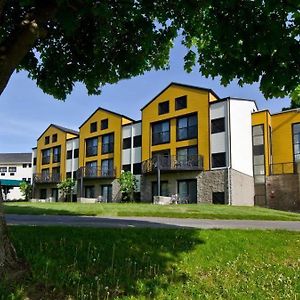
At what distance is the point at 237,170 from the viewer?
35125 mm

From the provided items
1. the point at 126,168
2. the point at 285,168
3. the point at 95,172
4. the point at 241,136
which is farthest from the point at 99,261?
the point at 95,172

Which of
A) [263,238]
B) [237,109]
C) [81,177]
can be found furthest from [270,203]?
[263,238]

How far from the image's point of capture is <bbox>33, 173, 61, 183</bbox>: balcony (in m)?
53.8

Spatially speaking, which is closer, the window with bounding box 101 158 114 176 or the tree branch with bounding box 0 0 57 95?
the tree branch with bounding box 0 0 57 95

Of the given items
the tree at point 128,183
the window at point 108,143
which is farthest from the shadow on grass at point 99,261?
the window at point 108,143

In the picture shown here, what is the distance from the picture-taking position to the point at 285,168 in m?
36.6

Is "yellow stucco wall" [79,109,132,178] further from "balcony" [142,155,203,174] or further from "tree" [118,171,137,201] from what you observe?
"balcony" [142,155,203,174]

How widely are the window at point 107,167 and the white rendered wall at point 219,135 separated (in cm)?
1393

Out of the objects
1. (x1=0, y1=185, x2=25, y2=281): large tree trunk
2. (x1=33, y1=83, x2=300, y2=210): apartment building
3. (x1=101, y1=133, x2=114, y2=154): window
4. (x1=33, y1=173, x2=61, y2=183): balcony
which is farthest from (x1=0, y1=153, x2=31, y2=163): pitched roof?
(x1=0, y1=185, x2=25, y2=281): large tree trunk

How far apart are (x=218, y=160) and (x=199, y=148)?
232cm

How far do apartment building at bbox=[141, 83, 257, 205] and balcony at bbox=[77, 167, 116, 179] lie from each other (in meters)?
5.61

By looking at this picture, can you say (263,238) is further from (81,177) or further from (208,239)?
(81,177)

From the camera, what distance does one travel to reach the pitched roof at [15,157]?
9194 cm

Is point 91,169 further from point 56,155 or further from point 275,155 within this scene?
point 275,155
